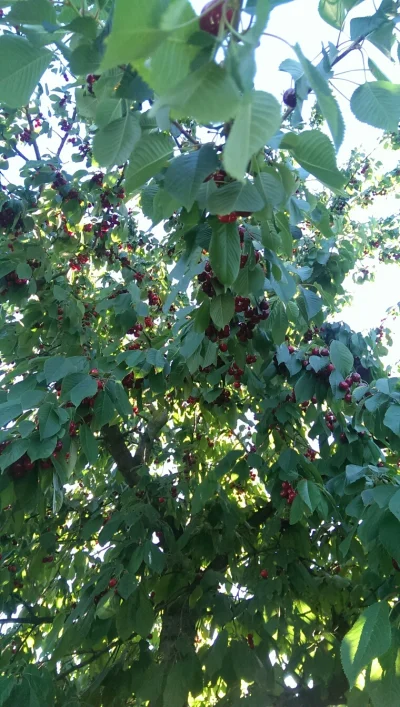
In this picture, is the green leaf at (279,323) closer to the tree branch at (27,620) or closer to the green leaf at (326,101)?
the green leaf at (326,101)

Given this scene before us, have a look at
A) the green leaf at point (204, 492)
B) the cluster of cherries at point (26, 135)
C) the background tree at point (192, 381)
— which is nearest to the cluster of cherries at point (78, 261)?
the background tree at point (192, 381)

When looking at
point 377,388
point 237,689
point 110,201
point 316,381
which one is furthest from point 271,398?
point 110,201

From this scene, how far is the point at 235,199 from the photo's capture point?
0.99 meters

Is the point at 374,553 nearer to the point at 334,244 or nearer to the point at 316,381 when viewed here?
the point at 316,381

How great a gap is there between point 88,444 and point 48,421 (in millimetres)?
244

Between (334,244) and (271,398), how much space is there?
963 millimetres

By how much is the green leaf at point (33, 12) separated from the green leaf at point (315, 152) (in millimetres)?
451

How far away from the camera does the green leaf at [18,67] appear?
0.92 m

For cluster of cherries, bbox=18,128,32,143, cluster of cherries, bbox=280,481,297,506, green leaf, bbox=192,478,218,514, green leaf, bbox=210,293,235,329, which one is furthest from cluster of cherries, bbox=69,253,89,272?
green leaf, bbox=210,293,235,329

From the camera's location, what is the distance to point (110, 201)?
10.7 ft

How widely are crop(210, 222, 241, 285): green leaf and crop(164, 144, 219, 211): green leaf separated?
0.22 metres

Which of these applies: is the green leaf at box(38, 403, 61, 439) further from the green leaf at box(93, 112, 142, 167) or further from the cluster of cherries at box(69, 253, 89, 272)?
the cluster of cherries at box(69, 253, 89, 272)

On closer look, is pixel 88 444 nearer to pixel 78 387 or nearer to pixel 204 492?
pixel 78 387

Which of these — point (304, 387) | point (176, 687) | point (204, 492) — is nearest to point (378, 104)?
point (304, 387)
